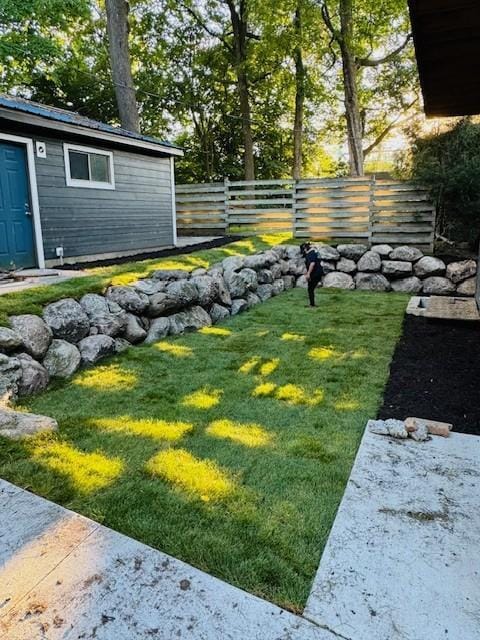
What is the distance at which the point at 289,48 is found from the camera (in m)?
15.5

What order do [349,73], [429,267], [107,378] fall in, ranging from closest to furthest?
1. [107,378]
2. [429,267]
3. [349,73]

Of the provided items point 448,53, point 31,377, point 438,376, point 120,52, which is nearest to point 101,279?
point 31,377

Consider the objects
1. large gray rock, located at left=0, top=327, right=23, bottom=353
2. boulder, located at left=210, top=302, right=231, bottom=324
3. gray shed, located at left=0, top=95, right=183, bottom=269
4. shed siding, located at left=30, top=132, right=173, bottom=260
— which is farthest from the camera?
shed siding, located at left=30, top=132, right=173, bottom=260

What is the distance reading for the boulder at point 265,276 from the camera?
8.20 metres

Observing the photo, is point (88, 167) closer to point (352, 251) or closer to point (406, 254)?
point (352, 251)

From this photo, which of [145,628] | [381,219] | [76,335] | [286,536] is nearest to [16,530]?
[145,628]

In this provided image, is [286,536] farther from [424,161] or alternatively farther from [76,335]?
[424,161]

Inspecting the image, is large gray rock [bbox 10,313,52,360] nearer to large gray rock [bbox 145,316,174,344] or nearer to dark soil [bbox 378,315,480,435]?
large gray rock [bbox 145,316,174,344]

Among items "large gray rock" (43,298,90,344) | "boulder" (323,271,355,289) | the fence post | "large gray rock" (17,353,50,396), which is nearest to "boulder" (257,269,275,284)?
"boulder" (323,271,355,289)

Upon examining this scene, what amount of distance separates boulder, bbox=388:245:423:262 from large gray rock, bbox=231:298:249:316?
11.6 feet

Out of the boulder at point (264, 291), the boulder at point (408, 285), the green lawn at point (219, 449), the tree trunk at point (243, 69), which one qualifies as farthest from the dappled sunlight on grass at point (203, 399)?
the tree trunk at point (243, 69)

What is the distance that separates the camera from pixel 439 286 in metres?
8.21

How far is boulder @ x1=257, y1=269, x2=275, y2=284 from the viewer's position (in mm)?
8195

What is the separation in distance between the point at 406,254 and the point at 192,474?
744cm
